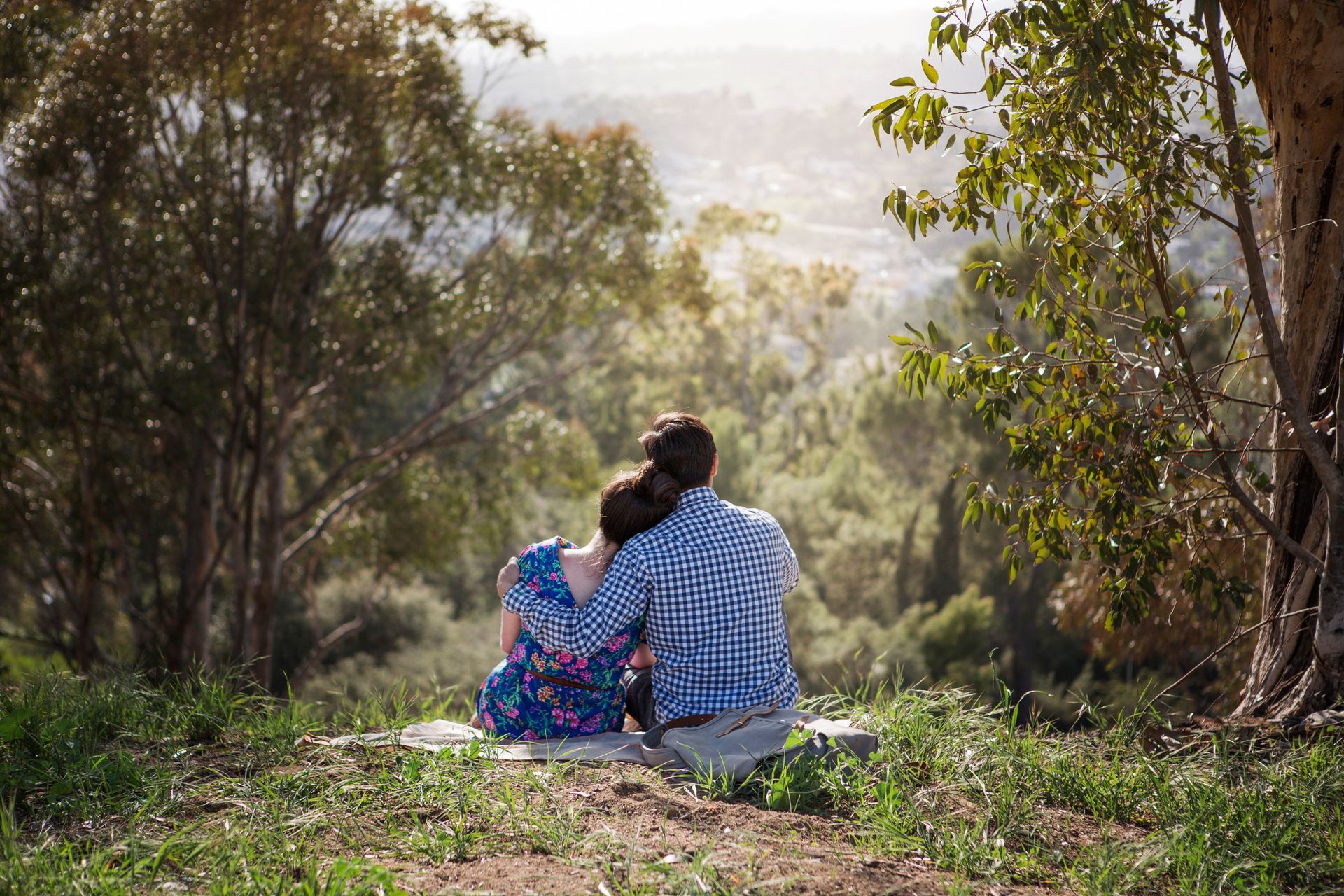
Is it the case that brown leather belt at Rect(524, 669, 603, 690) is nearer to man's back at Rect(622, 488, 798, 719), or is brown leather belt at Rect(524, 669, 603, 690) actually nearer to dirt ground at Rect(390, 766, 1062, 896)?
man's back at Rect(622, 488, 798, 719)

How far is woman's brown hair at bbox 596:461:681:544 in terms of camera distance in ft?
9.87

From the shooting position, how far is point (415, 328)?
923 cm

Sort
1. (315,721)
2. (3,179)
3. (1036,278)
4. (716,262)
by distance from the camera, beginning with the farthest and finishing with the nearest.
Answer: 1. (716,262)
2. (3,179)
3. (315,721)
4. (1036,278)

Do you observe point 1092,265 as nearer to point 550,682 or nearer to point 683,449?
point 683,449

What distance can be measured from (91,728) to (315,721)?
2.02ft

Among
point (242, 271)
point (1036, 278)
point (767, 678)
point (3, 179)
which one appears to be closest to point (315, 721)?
point (767, 678)

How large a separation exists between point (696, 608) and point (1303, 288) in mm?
2138

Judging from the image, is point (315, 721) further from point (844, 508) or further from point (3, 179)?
point (844, 508)

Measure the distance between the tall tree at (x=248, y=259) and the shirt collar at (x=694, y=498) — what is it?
5294mm

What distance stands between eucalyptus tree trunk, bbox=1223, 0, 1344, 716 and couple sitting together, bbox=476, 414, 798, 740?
151cm

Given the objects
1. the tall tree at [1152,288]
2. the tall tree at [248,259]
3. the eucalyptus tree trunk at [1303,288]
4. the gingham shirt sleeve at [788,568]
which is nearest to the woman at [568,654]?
the gingham shirt sleeve at [788,568]

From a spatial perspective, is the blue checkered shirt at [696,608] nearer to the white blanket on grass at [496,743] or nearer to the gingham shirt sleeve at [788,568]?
the gingham shirt sleeve at [788,568]

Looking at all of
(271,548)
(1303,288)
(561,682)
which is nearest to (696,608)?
(561,682)

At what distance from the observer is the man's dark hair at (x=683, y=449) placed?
9.93 ft
